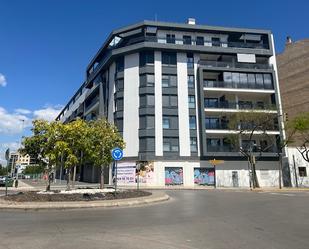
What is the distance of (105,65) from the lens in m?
47.2

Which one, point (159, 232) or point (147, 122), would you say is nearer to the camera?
point (159, 232)

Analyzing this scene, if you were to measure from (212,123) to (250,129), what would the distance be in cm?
535

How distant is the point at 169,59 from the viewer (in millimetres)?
43375

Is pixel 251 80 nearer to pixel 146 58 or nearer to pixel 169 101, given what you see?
pixel 169 101

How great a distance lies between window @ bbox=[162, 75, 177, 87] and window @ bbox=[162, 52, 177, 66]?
203 cm

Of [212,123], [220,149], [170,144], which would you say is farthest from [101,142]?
[212,123]

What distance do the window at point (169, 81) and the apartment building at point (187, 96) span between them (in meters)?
0.15

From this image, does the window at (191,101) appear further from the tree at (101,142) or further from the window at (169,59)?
the tree at (101,142)

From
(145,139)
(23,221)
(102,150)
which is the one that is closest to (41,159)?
(102,150)

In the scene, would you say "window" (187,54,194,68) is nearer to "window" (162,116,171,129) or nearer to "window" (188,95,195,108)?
"window" (188,95,195,108)

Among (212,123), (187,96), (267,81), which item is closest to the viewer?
(212,123)

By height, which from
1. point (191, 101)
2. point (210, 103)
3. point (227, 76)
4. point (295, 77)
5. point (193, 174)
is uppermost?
point (295, 77)

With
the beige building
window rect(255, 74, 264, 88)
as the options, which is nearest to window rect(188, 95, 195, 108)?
window rect(255, 74, 264, 88)

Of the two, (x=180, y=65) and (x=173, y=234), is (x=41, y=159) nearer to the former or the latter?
(x=173, y=234)
